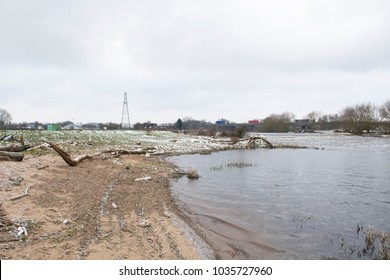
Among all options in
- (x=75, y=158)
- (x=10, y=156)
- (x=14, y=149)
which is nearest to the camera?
(x=10, y=156)

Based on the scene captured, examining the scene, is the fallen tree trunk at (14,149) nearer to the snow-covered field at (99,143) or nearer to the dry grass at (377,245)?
the snow-covered field at (99,143)

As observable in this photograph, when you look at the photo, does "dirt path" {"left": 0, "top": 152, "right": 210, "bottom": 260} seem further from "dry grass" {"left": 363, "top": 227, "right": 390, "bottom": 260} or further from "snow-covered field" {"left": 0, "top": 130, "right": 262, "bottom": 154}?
"snow-covered field" {"left": 0, "top": 130, "right": 262, "bottom": 154}

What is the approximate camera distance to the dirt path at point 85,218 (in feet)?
20.5

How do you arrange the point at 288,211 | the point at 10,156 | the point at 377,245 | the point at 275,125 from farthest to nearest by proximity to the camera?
1. the point at 275,125
2. the point at 10,156
3. the point at 288,211
4. the point at 377,245

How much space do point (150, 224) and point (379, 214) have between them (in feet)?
29.1

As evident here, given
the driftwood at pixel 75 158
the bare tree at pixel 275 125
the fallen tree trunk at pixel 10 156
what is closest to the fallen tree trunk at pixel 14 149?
the driftwood at pixel 75 158

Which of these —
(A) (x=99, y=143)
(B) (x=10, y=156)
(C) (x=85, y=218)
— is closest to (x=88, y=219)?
(C) (x=85, y=218)

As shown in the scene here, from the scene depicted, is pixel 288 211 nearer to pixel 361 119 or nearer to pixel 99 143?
pixel 99 143

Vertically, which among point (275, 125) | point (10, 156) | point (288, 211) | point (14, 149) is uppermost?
point (275, 125)

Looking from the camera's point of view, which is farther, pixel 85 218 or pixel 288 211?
pixel 288 211

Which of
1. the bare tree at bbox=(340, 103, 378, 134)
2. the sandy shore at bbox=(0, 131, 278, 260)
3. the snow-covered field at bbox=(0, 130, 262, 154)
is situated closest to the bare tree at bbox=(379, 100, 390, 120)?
the bare tree at bbox=(340, 103, 378, 134)

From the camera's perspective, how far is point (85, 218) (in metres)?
8.34

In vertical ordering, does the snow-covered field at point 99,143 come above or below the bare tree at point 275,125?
below

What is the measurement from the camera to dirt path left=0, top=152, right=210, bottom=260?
6250mm
